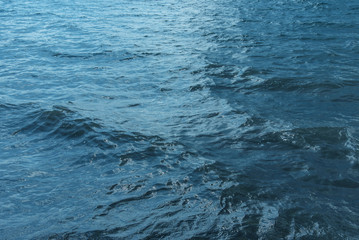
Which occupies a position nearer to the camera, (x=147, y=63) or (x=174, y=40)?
(x=147, y=63)

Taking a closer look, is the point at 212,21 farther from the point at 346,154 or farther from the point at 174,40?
the point at 346,154

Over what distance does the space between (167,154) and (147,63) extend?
7737mm

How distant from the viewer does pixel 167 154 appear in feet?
26.8

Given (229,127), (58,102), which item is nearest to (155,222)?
(229,127)

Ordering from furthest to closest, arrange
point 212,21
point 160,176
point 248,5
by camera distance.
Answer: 1. point 248,5
2. point 212,21
3. point 160,176

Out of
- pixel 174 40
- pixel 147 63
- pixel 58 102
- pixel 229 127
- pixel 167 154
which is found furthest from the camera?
pixel 174 40

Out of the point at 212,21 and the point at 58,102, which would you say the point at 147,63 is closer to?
the point at 58,102

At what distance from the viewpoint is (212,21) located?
23.2 m

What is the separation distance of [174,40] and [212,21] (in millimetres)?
5287

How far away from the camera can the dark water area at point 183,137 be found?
6109mm

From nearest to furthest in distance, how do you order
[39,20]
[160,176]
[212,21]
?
[160,176]
[212,21]
[39,20]

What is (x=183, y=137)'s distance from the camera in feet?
29.1

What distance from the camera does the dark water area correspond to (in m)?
6.11

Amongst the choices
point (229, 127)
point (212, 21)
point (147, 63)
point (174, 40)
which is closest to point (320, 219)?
point (229, 127)
